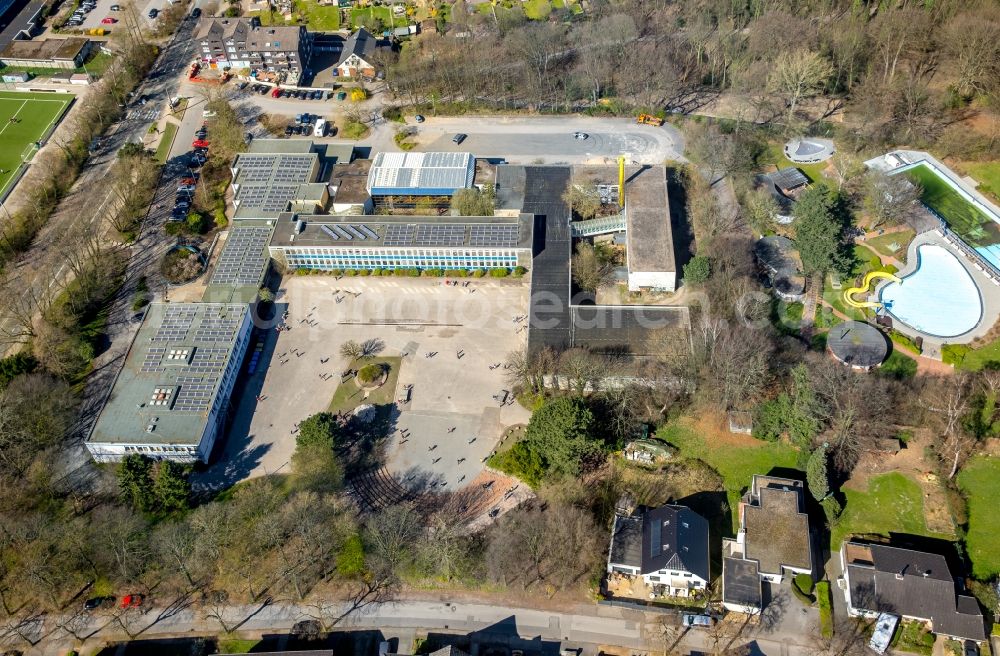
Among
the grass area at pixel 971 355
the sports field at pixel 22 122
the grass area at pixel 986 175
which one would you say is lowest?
the grass area at pixel 971 355

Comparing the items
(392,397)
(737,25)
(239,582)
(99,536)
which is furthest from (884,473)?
(737,25)

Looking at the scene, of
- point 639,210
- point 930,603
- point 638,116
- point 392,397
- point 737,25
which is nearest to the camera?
point 930,603

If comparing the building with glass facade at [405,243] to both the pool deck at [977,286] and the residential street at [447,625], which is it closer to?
the residential street at [447,625]

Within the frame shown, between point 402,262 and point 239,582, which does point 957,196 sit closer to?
point 402,262

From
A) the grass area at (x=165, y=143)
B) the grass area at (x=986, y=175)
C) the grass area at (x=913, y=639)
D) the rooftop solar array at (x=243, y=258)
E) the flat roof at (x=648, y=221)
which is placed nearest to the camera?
the grass area at (x=913, y=639)

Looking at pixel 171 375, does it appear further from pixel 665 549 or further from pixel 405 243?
pixel 665 549

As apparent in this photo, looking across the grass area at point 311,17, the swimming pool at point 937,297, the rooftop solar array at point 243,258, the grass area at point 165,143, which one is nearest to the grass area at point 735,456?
the swimming pool at point 937,297

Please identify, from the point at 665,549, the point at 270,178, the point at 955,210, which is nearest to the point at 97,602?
the point at 665,549
